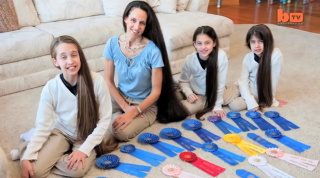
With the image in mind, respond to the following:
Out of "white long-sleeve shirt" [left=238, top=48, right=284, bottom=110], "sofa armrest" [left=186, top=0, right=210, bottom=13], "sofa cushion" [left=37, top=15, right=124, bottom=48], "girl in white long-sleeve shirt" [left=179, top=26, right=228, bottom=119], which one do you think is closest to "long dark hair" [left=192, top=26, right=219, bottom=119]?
"girl in white long-sleeve shirt" [left=179, top=26, right=228, bottom=119]

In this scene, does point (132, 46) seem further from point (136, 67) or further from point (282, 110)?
point (282, 110)

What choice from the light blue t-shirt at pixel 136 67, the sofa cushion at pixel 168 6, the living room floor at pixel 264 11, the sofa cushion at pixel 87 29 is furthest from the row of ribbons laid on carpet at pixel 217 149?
the living room floor at pixel 264 11

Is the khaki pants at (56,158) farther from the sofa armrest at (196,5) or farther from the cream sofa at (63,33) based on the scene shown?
the sofa armrest at (196,5)

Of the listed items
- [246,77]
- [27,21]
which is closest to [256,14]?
[246,77]

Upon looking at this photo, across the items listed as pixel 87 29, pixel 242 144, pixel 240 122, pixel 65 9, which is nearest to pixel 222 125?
pixel 240 122

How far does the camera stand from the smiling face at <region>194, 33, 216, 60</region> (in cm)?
188

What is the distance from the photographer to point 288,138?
1.73 m

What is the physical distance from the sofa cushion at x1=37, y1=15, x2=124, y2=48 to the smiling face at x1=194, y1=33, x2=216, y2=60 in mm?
969

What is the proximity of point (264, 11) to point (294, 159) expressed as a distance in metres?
3.96

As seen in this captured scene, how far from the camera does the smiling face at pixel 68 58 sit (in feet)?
4.73

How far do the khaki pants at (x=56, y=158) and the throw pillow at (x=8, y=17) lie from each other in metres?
1.32

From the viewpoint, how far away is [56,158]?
1495mm

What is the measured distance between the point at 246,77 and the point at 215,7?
11.8 feet

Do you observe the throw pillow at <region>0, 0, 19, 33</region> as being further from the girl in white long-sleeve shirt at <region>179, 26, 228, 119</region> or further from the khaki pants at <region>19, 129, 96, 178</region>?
the girl in white long-sleeve shirt at <region>179, 26, 228, 119</region>
